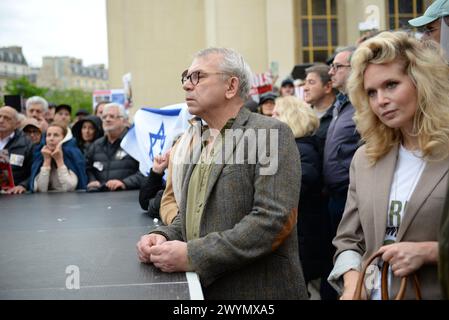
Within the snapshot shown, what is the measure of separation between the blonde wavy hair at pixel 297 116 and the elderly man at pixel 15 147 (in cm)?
330

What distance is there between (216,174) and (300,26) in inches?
768

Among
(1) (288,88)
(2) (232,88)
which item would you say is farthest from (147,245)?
(1) (288,88)

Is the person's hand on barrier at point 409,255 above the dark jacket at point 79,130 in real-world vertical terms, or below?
below

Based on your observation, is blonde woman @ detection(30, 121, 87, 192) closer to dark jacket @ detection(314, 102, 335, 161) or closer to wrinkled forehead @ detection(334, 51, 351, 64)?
dark jacket @ detection(314, 102, 335, 161)

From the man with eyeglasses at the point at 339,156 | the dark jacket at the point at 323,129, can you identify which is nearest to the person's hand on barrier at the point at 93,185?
the dark jacket at the point at 323,129

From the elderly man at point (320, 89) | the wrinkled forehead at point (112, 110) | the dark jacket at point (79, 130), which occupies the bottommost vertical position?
the dark jacket at point (79, 130)

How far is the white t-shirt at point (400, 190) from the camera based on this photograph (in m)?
2.40

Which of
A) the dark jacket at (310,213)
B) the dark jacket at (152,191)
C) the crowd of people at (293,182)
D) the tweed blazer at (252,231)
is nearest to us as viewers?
the crowd of people at (293,182)

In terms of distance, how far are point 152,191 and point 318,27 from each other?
59.3 ft

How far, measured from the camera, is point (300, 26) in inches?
847

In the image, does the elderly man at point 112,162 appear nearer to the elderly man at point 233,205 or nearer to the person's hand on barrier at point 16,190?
the person's hand on barrier at point 16,190

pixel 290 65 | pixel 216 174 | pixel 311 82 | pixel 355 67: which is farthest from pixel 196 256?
pixel 290 65

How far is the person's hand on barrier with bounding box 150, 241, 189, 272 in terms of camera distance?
261cm

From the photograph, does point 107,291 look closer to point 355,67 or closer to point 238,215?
point 238,215
